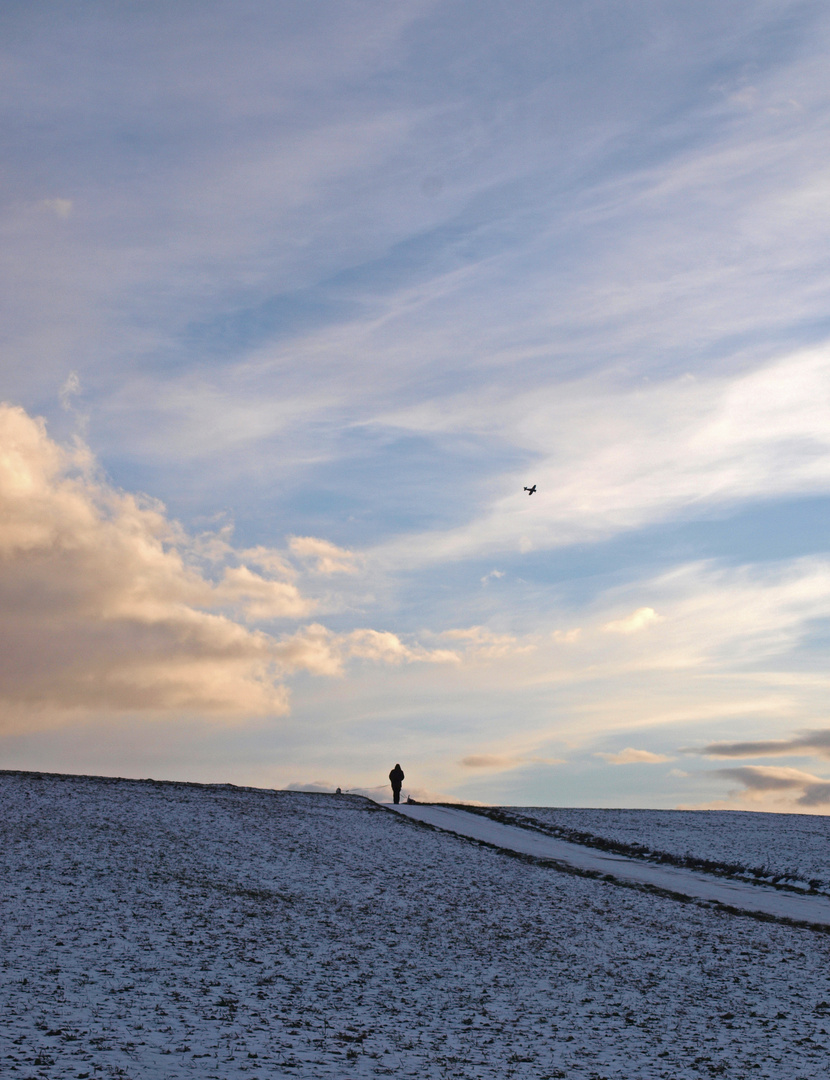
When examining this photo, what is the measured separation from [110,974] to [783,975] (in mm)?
14758

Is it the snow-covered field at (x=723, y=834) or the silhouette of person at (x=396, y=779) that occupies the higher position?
the silhouette of person at (x=396, y=779)

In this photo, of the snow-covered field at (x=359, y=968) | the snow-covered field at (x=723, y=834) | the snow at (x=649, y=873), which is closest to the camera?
the snow-covered field at (x=359, y=968)

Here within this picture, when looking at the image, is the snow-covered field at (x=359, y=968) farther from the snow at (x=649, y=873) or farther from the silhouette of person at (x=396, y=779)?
the silhouette of person at (x=396, y=779)

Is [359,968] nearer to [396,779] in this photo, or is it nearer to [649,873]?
[649,873]

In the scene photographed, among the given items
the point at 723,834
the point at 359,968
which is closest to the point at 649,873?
the point at 723,834

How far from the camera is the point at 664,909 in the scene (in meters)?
27.5

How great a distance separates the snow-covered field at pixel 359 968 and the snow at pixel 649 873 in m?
2.16

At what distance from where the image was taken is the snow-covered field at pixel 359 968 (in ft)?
47.7

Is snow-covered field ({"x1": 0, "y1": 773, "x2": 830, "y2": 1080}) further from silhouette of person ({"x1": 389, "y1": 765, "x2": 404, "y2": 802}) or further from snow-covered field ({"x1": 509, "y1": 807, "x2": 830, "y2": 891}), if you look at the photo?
silhouette of person ({"x1": 389, "y1": 765, "x2": 404, "y2": 802})

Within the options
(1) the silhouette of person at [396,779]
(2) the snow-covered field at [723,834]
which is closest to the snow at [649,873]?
(2) the snow-covered field at [723,834]

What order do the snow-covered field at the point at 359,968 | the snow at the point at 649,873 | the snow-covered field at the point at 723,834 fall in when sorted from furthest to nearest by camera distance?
the snow-covered field at the point at 723,834 < the snow at the point at 649,873 < the snow-covered field at the point at 359,968

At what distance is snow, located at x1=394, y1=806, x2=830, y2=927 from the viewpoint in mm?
29219

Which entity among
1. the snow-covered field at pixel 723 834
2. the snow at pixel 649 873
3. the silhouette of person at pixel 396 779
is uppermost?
the silhouette of person at pixel 396 779

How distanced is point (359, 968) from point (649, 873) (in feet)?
59.3
